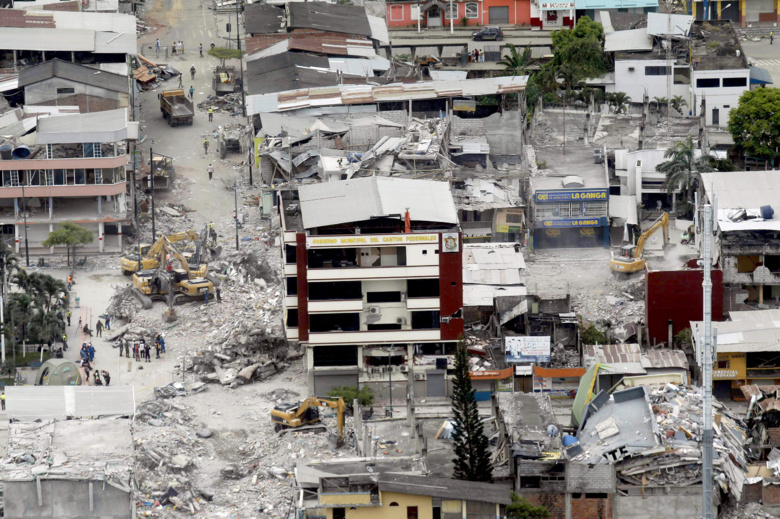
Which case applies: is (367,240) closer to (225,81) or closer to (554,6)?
(225,81)

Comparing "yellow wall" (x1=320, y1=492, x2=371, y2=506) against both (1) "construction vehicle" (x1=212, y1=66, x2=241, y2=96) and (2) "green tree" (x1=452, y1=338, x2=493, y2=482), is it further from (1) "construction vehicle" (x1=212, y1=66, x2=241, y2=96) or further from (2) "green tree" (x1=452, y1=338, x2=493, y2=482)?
(1) "construction vehicle" (x1=212, y1=66, x2=241, y2=96)

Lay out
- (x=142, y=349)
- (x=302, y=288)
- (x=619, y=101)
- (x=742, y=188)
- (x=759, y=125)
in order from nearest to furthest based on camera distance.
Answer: (x=302, y=288) → (x=142, y=349) → (x=742, y=188) → (x=759, y=125) → (x=619, y=101)

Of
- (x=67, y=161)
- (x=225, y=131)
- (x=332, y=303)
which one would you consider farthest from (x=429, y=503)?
(x=225, y=131)

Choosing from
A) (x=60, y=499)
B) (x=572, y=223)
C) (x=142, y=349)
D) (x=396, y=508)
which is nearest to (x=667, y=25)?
(x=572, y=223)

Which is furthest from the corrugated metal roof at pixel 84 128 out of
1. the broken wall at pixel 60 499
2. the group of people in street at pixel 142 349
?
the broken wall at pixel 60 499

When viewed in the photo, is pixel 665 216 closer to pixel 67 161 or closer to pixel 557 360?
pixel 557 360

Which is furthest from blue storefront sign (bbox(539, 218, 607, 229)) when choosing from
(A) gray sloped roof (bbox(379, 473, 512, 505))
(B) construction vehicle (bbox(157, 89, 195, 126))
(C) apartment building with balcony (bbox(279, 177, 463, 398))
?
(A) gray sloped roof (bbox(379, 473, 512, 505))

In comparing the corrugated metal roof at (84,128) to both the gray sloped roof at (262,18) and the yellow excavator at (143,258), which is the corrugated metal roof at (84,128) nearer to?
the yellow excavator at (143,258)

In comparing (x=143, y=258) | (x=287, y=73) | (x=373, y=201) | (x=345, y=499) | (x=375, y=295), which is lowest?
(x=345, y=499)
